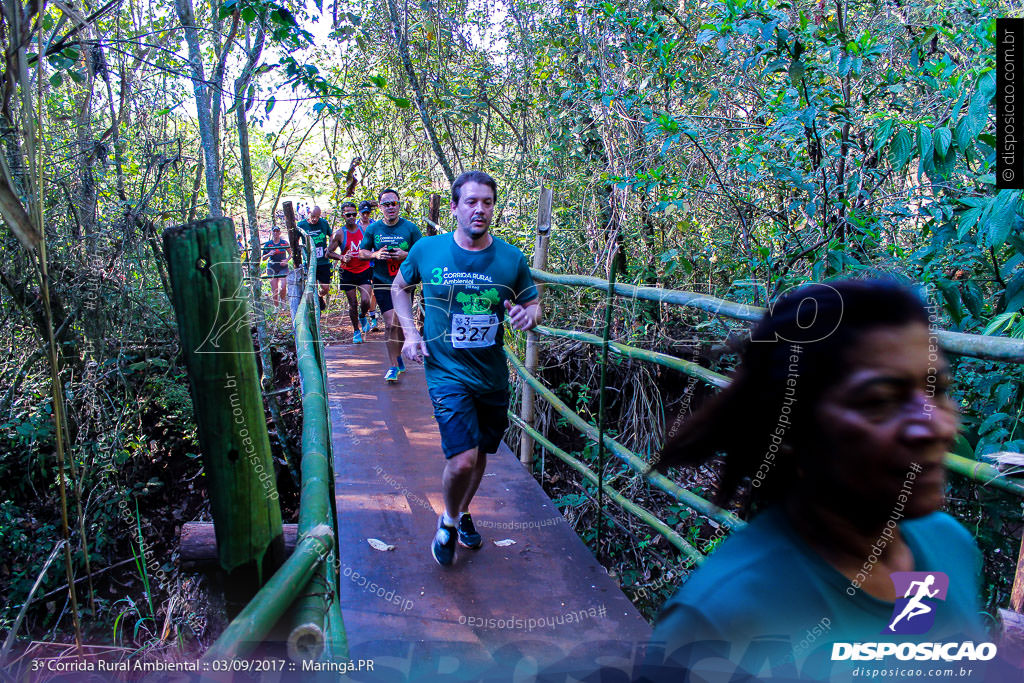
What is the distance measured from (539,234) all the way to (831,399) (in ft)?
10.4

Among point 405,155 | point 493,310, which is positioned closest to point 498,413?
point 493,310

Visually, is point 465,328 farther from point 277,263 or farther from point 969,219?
point 277,263

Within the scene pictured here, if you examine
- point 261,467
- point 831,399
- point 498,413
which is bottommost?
point 498,413

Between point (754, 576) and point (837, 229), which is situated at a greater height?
point (837, 229)

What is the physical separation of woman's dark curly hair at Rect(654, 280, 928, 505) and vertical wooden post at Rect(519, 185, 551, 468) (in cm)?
280

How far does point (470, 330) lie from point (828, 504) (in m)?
1.89

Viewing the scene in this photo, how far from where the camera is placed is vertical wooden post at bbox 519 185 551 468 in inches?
152

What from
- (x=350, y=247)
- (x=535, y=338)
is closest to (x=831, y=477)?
(x=535, y=338)

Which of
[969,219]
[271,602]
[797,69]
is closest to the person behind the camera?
[271,602]

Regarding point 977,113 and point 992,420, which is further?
point 977,113

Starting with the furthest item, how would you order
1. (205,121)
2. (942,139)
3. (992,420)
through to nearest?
(205,121) < (942,139) < (992,420)

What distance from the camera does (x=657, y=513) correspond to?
167 inches

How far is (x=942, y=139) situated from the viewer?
A: 2379mm

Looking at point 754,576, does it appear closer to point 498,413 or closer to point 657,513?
point 498,413
